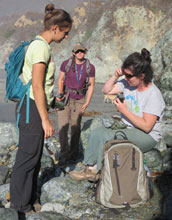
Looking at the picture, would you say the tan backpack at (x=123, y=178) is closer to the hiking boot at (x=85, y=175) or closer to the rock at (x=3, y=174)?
the hiking boot at (x=85, y=175)

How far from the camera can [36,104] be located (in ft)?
9.71

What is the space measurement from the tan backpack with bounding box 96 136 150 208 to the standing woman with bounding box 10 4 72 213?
82cm

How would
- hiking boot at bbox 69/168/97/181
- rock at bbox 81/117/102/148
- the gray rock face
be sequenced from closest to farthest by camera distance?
hiking boot at bbox 69/168/97/181
rock at bbox 81/117/102/148
the gray rock face

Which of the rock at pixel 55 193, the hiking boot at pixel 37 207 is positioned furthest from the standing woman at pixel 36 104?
the rock at pixel 55 193

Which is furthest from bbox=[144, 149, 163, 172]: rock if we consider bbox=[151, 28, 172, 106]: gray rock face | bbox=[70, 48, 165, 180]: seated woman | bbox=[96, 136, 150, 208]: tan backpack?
bbox=[151, 28, 172, 106]: gray rock face

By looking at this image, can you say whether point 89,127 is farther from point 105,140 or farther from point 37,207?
point 37,207

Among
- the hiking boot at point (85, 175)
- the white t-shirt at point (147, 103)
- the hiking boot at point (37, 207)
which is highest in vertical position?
the white t-shirt at point (147, 103)

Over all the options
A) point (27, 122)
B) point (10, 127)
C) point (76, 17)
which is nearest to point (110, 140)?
point (27, 122)

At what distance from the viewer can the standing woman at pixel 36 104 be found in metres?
2.90

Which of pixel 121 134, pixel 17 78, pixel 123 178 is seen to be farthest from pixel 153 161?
pixel 17 78

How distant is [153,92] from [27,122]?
1.66 m

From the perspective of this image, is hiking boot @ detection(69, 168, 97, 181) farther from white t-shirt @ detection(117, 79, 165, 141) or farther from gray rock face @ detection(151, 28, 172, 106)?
gray rock face @ detection(151, 28, 172, 106)

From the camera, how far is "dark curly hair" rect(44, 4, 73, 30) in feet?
9.93

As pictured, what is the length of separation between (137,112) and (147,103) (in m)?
0.22
